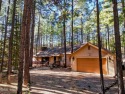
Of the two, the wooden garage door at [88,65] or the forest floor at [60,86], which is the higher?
the wooden garage door at [88,65]

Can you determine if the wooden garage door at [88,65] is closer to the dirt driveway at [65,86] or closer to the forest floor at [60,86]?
the dirt driveway at [65,86]

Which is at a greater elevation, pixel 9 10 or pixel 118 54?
pixel 9 10

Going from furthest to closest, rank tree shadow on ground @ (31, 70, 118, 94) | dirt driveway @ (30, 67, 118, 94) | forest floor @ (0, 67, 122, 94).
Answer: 1. dirt driveway @ (30, 67, 118, 94)
2. tree shadow on ground @ (31, 70, 118, 94)
3. forest floor @ (0, 67, 122, 94)

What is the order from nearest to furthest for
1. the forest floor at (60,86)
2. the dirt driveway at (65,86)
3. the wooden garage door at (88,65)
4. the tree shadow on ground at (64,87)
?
the forest floor at (60,86) → the tree shadow on ground at (64,87) → the dirt driveway at (65,86) → the wooden garage door at (88,65)

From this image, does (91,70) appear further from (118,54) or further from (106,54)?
(118,54)

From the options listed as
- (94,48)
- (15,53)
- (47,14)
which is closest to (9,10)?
(15,53)

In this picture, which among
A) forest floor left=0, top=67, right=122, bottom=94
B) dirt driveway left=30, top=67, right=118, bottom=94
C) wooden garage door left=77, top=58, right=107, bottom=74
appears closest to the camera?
forest floor left=0, top=67, right=122, bottom=94

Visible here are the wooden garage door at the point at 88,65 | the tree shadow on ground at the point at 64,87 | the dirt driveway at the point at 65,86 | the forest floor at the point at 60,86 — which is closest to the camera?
the forest floor at the point at 60,86

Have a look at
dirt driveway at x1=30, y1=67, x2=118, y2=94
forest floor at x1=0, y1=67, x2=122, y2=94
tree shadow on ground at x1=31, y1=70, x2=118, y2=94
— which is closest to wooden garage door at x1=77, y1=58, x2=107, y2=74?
dirt driveway at x1=30, y1=67, x2=118, y2=94

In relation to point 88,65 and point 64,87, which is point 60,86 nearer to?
point 64,87

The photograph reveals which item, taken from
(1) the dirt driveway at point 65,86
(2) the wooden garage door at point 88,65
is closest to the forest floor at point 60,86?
(1) the dirt driveway at point 65,86

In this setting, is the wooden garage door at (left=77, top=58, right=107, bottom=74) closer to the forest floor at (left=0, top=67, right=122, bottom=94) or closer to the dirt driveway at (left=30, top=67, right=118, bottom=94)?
the dirt driveway at (left=30, top=67, right=118, bottom=94)

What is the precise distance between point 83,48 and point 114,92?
1484 cm

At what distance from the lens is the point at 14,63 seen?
2575 centimetres
